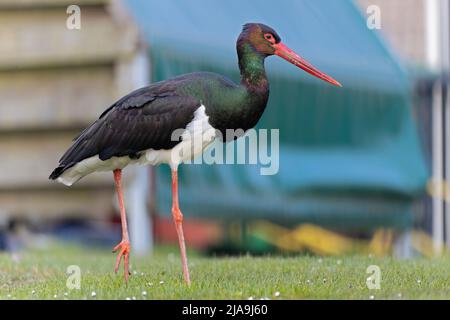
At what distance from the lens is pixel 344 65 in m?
20.5

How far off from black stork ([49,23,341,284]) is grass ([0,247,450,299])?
382mm

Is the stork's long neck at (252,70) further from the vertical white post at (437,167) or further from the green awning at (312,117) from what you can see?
the vertical white post at (437,167)

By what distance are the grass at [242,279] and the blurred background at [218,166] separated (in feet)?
20.9

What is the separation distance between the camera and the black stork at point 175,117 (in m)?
9.45

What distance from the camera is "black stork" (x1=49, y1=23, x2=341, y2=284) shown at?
945 cm

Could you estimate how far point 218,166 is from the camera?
18.3 m
